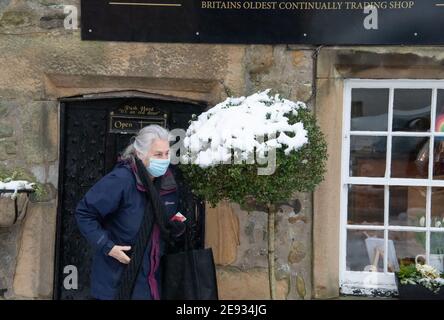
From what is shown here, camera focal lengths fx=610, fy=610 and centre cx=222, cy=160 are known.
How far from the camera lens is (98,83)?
14.9 ft

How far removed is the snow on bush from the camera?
135 inches

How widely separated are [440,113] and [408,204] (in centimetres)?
71

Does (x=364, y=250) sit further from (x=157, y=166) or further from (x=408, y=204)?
(x=157, y=166)

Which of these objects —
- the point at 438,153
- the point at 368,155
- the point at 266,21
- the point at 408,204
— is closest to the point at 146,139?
the point at 266,21

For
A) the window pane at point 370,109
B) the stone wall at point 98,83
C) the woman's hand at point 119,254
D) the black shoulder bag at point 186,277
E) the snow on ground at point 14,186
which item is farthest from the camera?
the window pane at point 370,109

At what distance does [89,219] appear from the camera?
326cm

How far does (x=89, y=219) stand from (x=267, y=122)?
1.15m

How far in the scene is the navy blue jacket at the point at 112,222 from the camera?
3256 millimetres

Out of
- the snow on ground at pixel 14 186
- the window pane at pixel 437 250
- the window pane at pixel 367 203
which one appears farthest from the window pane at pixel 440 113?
the snow on ground at pixel 14 186

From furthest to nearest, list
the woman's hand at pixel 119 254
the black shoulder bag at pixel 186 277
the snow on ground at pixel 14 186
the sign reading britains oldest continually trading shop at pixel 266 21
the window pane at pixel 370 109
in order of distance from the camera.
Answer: the window pane at pixel 370 109 < the sign reading britains oldest continually trading shop at pixel 266 21 < the snow on ground at pixel 14 186 < the black shoulder bag at pixel 186 277 < the woman's hand at pixel 119 254

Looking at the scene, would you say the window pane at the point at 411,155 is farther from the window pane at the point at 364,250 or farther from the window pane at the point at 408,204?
the window pane at the point at 364,250

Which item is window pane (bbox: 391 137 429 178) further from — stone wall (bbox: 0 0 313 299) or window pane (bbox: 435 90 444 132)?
stone wall (bbox: 0 0 313 299)

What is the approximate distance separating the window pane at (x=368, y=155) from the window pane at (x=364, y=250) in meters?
0.45
